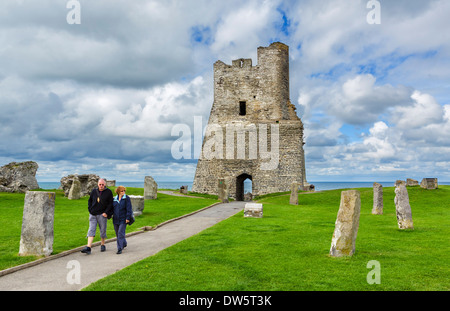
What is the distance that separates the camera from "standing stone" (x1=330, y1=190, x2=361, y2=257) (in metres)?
8.31

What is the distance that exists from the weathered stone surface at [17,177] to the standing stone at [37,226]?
779 inches

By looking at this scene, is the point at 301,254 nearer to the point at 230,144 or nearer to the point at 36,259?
the point at 36,259

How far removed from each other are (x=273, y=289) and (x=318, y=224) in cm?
917

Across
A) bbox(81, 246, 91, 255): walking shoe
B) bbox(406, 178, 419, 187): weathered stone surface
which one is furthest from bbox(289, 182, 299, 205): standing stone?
bbox(81, 246, 91, 255): walking shoe

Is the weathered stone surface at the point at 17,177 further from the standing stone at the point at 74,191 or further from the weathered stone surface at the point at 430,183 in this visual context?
the weathered stone surface at the point at 430,183

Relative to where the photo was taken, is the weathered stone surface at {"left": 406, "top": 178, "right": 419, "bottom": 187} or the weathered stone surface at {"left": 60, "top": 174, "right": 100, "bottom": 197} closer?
the weathered stone surface at {"left": 60, "top": 174, "right": 100, "bottom": 197}

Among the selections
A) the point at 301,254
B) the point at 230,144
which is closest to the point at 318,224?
the point at 301,254

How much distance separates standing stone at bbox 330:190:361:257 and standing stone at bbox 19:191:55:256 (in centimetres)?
737

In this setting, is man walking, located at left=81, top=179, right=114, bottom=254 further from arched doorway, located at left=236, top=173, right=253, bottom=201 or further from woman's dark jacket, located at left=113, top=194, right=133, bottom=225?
arched doorway, located at left=236, top=173, right=253, bottom=201

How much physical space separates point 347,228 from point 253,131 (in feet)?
103

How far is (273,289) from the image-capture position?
5957mm

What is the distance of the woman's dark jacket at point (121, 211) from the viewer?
984 centimetres

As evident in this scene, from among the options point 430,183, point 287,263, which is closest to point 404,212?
point 287,263

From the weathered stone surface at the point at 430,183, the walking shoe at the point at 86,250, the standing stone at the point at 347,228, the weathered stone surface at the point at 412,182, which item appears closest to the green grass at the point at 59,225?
the walking shoe at the point at 86,250
